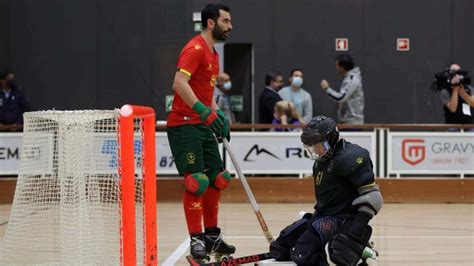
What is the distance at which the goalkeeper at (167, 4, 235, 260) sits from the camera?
6.76 metres

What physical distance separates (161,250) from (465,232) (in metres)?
3.26

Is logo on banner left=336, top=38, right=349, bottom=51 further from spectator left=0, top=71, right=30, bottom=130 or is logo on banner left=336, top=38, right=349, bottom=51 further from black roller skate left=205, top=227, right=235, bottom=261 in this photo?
black roller skate left=205, top=227, right=235, bottom=261

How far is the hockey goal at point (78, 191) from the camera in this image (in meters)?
5.76

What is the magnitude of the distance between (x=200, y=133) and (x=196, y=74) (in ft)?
1.46

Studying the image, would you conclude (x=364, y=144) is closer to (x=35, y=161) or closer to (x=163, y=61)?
(x=163, y=61)

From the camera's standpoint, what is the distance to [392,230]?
9461 mm

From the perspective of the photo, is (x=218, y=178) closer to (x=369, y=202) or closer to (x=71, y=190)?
(x=71, y=190)

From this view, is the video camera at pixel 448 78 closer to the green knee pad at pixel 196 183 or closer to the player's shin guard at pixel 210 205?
the player's shin guard at pixel 210 205

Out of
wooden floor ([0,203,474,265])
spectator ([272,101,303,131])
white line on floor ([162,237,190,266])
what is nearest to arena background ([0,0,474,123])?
spectator ([272,101,303,131])

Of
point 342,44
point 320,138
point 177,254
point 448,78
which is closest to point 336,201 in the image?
point 320,138

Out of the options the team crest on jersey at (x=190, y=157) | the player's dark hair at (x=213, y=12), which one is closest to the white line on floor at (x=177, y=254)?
the team crest on jersey at (x=190, y=157)

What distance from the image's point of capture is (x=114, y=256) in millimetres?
6098

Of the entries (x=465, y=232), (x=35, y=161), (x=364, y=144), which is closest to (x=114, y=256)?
(x=35, y=161)

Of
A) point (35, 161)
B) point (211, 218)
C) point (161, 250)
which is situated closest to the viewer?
point (35, 161)
